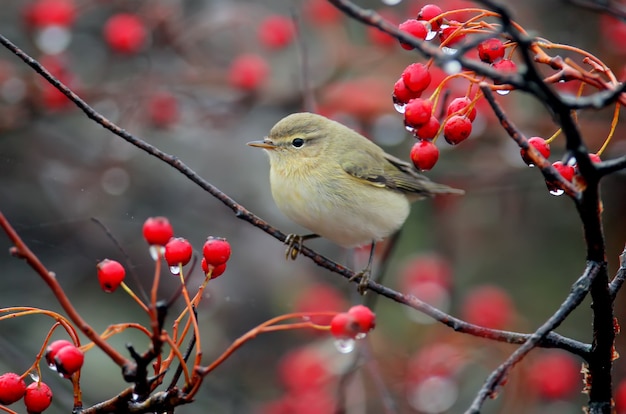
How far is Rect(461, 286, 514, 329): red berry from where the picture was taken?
4.39 metres

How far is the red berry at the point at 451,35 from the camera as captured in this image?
1686mm

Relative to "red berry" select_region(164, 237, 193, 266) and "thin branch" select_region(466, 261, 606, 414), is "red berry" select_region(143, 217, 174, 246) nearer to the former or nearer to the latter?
"red berry" select_region(164, 237, 193, 266)

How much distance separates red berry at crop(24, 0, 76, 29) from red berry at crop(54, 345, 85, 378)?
3643 mm

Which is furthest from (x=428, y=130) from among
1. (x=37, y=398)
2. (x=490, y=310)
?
(x=490, y=310)

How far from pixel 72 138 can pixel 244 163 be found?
4.98 feet

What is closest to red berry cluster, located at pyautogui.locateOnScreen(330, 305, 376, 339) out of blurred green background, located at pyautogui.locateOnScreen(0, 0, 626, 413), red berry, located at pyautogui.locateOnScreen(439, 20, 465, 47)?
red berry, located at pyautogui.locateOnScreen(439, 20, 465, 47)

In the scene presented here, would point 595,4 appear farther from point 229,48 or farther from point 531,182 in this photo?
point 229,48

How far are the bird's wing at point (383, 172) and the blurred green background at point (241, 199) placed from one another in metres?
→ 0.90

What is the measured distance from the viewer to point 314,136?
3.59m

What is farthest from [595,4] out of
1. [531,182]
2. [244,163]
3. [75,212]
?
[244,163]

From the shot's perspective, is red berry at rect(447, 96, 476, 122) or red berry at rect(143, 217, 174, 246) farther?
red berry at rect(447, 96, 476, 122)

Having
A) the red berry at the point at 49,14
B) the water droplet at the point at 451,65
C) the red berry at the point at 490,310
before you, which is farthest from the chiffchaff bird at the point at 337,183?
the red berry at the point at 49,14

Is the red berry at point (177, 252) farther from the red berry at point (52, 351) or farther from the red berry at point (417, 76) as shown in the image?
the red berry at point (417, 76)

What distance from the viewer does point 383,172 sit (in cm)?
361
